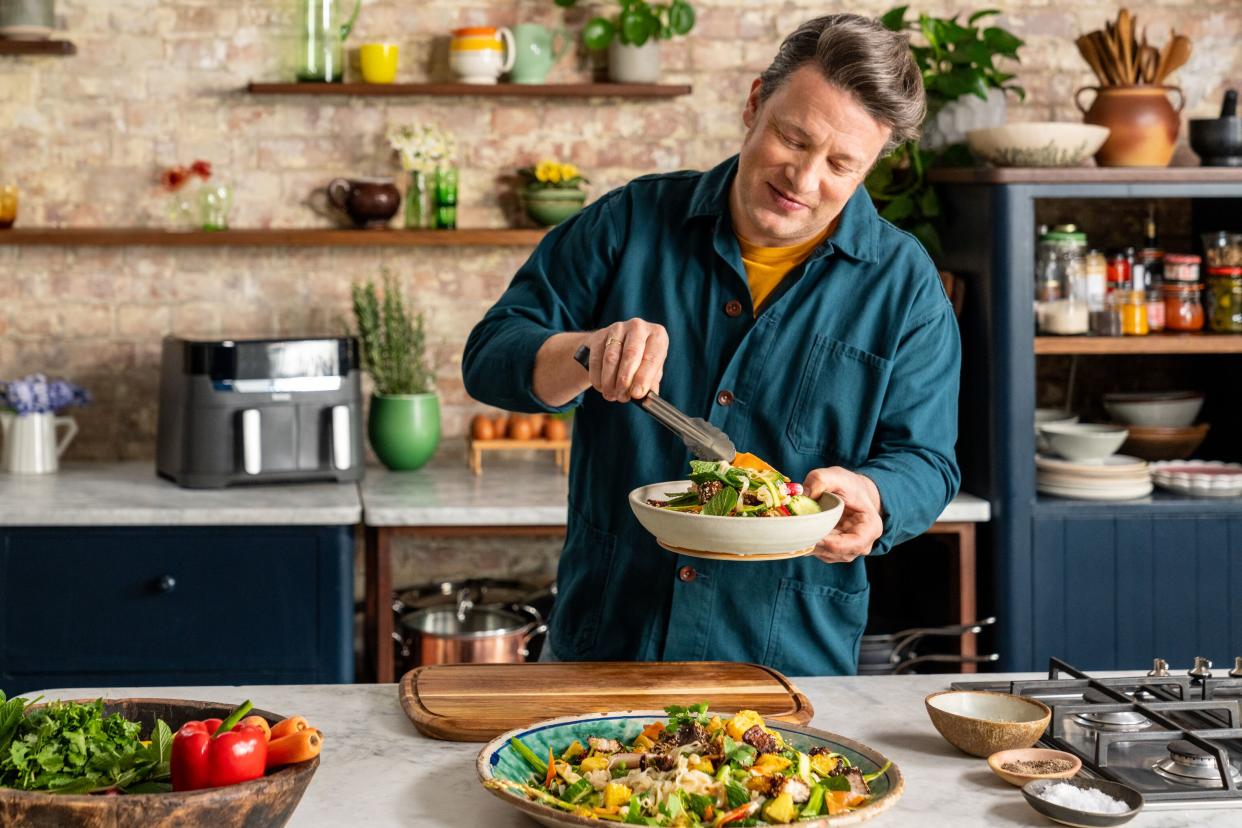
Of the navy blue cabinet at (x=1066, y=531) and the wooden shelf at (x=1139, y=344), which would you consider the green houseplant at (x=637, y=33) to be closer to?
the navy blue cabinet at (x=1066, y=531)

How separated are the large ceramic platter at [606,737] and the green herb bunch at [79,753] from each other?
0.30 meters

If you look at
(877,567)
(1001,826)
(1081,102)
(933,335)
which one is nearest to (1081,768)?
(1001,826)

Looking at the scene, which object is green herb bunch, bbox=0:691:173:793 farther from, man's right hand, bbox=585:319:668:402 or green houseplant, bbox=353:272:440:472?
green houseplant, bbox=353:272:440:472

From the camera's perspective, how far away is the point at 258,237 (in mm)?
3691

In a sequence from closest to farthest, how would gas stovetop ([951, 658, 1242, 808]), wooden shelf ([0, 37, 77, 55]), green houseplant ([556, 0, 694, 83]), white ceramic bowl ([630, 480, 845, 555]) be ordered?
gas stovetop ([951, 658, 1242, 808]) → white ceramic bowl ([630, 480, 845, 555]) → wooden shelf ([0, 37, 77, 55]) → green houseplant ([556, 0, 694, 83])

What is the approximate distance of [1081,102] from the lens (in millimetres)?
3990

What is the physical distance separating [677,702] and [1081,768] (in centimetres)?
46

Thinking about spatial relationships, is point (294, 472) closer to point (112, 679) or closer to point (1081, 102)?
point (112, 679)

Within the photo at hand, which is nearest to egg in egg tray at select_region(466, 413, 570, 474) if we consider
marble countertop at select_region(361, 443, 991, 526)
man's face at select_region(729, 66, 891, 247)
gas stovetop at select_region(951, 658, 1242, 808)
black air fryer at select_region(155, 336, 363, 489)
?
marble countertop at select_region(361, 443, 991, 526)

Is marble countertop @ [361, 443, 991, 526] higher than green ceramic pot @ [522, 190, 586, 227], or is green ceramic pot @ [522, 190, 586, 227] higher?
green ceramic pot @ [522, 190, 586, 227]

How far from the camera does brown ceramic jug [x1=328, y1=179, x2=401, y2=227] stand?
372 centimetres

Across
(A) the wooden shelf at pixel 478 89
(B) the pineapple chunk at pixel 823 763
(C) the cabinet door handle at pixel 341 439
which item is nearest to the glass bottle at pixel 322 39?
(A) the wooden shelf at pixel 478 89

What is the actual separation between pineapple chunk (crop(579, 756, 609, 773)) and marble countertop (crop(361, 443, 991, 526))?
1.84 metres

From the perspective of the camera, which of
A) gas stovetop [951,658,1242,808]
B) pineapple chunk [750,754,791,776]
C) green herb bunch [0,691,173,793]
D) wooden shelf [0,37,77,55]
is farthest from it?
wooden shelf [0,37,77,55]
